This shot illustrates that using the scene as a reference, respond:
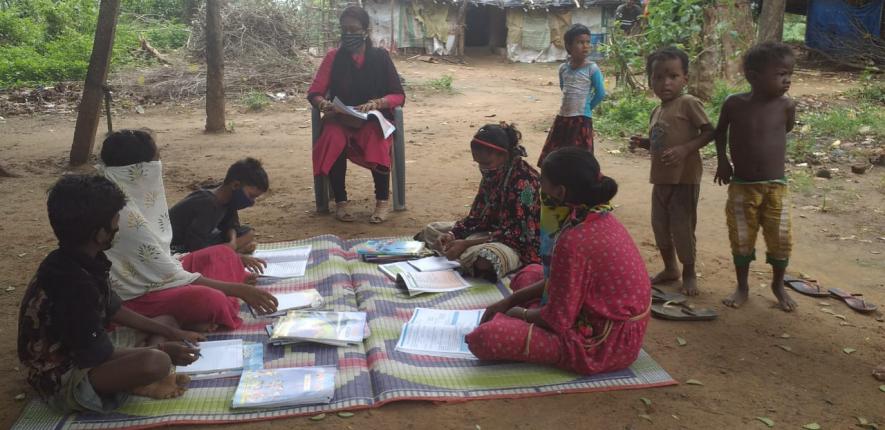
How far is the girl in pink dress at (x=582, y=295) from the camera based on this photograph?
270cm

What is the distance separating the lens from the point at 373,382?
2.85m

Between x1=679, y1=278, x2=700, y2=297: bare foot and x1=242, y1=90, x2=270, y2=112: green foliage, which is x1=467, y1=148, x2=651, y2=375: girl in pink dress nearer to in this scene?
x1=679, y1=278, x2=700, y2=297: bare foot

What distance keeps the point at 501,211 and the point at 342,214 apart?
1787 mm

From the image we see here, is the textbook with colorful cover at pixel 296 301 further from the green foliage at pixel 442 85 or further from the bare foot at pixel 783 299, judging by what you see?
the green foliage at pixel 442 85

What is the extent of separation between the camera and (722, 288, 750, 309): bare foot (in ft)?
12.2

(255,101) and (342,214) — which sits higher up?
(255,101)

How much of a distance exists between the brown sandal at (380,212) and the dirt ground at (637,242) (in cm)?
8

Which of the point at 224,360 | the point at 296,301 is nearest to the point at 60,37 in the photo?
the point at 296,301

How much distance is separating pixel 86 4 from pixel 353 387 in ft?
58.2

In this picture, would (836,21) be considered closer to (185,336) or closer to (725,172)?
(725,172)

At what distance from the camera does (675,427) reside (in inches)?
102

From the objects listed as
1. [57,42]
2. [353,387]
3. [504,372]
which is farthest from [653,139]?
[57,42]

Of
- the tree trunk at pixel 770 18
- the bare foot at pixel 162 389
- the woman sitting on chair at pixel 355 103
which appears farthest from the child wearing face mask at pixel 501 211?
the tree trunk at pixel 770 18

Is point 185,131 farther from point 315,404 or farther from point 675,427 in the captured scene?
point 675,427
